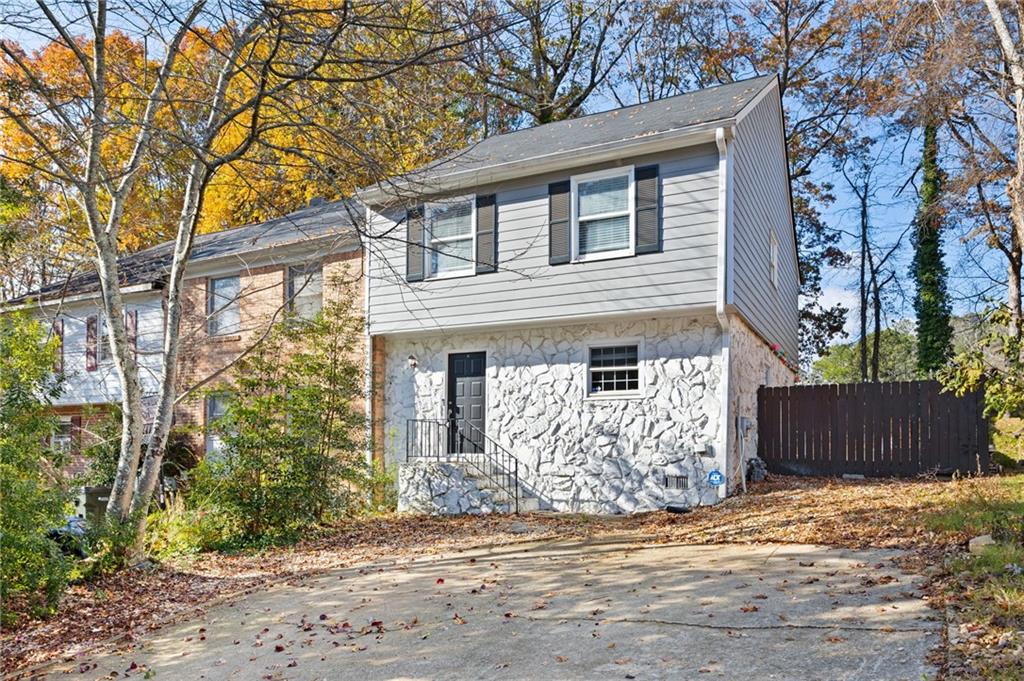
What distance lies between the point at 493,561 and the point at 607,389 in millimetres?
4695

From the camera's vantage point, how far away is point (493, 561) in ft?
26.1

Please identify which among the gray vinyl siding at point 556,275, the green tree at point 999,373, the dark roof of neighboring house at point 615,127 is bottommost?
the green tree at point 999,373

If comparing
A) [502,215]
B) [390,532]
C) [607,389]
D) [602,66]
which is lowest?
[390,532]

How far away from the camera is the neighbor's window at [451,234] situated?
12930mm

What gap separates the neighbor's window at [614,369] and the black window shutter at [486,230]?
2318 millimetres

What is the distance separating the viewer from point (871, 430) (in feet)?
41.6

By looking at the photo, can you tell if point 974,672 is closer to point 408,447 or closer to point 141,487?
point 141,487

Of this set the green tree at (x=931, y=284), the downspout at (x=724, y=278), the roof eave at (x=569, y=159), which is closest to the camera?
the downspout at (x=724, y=278)

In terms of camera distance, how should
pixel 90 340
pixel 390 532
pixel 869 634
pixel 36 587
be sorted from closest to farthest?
pixel 869 634 → pixel 36 587 → pixel 390 532 → pixel 90 340

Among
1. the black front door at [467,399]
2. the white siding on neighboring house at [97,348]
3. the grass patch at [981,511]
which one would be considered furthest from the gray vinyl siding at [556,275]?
the white siding on neighboring house at [97,348]

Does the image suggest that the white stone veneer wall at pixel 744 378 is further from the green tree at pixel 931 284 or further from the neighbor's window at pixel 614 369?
the green tree at pixel 931 284

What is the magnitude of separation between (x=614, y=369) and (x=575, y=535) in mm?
3382

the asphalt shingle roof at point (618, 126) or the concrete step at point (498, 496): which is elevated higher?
the asphalt shingle roof at point (618, 126)

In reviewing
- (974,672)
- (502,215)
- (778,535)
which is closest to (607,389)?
(502,215)
